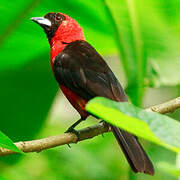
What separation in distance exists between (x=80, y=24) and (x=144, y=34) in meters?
0.62

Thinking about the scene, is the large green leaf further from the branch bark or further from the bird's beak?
the branch bark

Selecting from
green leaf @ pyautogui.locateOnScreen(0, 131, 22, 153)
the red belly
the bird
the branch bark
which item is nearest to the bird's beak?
the bird

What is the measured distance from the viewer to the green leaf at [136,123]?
105cm

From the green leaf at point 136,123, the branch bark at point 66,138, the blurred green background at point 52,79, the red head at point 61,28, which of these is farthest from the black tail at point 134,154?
the red head at point 61,28

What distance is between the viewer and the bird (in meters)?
2.26

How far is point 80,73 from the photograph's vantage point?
8.68 ft

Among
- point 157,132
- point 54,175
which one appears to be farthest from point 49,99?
point 157,132

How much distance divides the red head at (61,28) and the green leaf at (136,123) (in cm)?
223

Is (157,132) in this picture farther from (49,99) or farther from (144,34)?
(49,99)

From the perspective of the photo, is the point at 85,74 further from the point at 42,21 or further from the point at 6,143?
the point at 6,143

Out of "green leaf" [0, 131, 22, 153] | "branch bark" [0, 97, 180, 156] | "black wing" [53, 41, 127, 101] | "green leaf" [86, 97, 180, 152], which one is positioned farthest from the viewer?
"black wing" [53, 41, 127, 101]

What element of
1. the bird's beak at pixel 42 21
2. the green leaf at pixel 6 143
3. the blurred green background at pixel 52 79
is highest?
the green leaf at pixel 6 143

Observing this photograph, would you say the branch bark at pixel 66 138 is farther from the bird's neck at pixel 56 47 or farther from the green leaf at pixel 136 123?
the green leaf at pixel 136 123

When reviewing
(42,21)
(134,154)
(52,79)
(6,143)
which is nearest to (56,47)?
(42,21)
